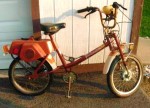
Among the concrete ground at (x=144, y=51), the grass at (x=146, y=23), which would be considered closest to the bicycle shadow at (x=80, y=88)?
the concrete ground at (x=144, y=51)

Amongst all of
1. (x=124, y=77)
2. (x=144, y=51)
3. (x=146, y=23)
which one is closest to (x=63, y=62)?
(x=124, y=77)

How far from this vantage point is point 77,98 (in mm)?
4117

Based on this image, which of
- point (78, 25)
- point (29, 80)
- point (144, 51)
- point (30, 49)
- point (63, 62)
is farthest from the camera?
point (144, 51)

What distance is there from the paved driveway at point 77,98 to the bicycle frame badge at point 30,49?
633 millimetres

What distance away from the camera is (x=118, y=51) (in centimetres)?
390

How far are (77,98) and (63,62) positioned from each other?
57 centimetres

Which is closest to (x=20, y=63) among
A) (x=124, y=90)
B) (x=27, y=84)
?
(x=27, y=84)

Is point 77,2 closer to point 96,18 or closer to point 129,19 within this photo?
point 96,18

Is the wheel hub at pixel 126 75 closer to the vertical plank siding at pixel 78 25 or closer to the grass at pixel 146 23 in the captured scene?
the vertical plank siding at pixel 78 25

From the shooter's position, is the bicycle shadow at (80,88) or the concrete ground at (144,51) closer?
the bicycle shadow at (80,88)

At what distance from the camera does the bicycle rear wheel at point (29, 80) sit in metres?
4.07

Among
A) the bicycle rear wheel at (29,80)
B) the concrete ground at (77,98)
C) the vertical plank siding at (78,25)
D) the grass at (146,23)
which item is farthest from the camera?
the grass at (146,23)

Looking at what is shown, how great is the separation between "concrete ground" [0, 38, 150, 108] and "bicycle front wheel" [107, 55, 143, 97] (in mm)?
119

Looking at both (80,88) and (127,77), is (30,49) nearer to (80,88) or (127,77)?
(80,88)
